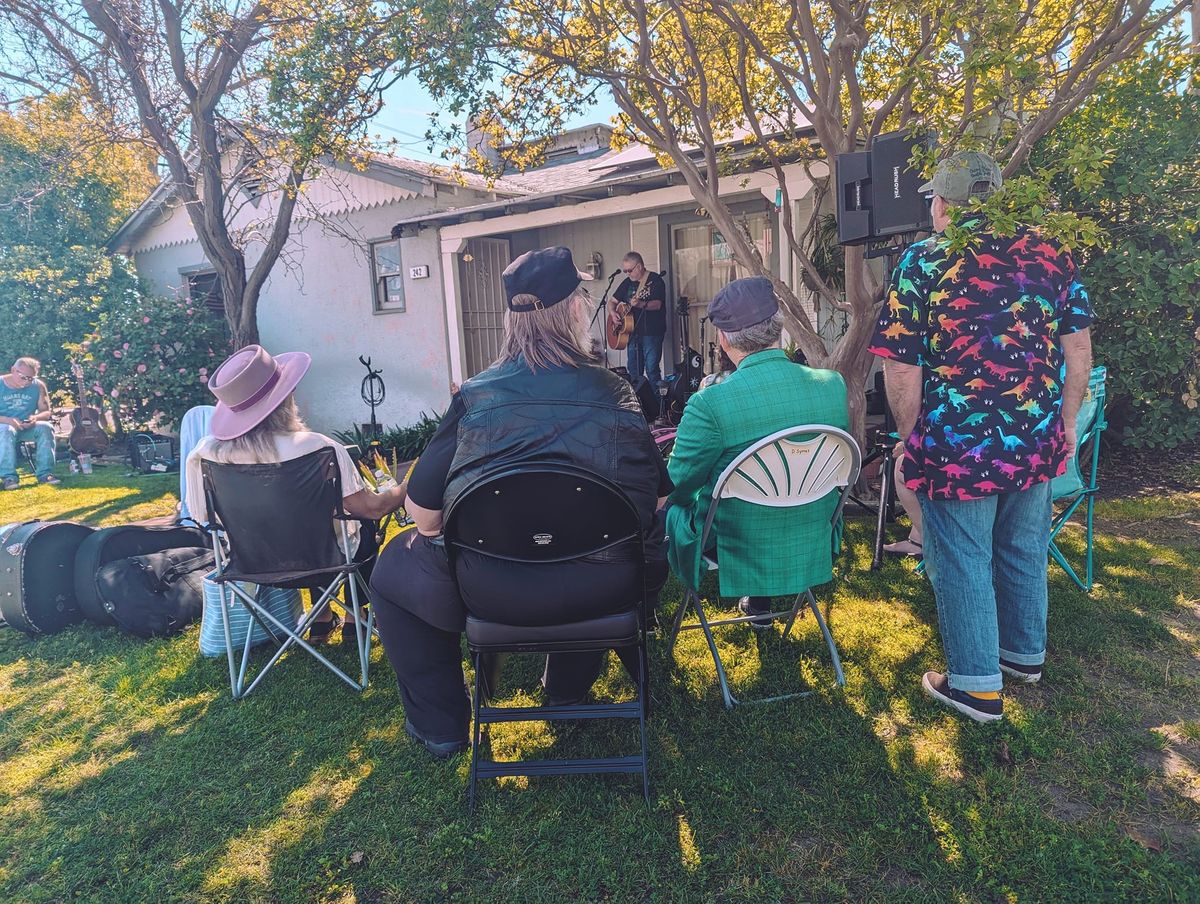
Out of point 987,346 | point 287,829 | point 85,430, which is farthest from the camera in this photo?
point 85,430

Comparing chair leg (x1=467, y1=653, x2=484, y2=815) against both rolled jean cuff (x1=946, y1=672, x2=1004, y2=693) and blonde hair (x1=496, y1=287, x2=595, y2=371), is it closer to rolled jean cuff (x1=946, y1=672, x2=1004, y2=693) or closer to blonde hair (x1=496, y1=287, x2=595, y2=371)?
blonde hair (x1=496, y1=287, x2=595, y2=371)

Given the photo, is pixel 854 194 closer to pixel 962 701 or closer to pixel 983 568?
pixel 983 568

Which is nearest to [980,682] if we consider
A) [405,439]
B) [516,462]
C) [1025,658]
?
[1025,658]

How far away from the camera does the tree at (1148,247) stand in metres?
5.34

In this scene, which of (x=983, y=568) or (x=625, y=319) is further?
(x=625, y=319)

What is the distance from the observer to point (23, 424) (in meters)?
8.77

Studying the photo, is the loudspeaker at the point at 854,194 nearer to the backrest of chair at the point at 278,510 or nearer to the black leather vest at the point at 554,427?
the black leather vest at the point at 554,427

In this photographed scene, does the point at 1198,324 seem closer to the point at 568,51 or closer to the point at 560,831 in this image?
the point at 568,51

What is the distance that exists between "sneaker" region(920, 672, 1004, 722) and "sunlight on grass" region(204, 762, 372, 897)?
2015 mm

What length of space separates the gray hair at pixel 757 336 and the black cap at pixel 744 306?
1 cm

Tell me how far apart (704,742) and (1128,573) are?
8.82 ft

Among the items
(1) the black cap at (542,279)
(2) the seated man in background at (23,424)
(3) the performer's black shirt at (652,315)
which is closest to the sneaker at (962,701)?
(1) the black cap at (542,279)

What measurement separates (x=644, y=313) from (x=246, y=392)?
19.8ft

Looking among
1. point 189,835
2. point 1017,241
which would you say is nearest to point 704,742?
point 189,835
